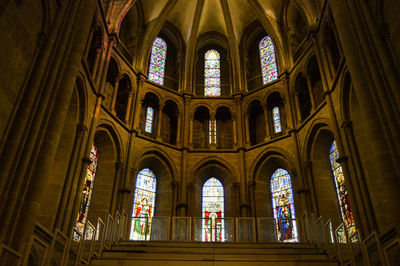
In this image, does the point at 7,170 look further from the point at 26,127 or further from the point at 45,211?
the point at 45,211

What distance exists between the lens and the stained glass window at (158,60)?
23.5 m

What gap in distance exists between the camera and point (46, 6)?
11453 mm

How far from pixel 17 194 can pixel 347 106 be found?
1205 centimetres

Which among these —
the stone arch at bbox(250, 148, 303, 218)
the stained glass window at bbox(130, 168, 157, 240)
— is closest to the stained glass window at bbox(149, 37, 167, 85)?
the stained glass window at bbox(130, 168, 157, 240)

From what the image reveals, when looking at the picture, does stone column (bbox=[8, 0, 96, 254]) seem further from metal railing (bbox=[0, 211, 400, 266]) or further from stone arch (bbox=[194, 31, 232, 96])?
stone arch (bbox=[194, 31, 232, 96])

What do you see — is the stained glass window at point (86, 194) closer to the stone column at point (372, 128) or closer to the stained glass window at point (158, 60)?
the stained glass window at point (158, 60)

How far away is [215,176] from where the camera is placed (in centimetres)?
2188

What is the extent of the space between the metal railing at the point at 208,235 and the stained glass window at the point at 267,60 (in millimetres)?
9183

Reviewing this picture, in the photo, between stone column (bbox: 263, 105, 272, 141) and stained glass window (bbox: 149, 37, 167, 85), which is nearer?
stone column (bbox: 263, 105, 272, 141)

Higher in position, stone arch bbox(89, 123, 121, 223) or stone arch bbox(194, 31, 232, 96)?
stone arch bbox(194, 31, 232, 96)

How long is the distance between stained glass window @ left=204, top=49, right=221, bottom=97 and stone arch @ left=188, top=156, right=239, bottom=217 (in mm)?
4985

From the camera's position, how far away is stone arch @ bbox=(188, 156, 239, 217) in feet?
65.7

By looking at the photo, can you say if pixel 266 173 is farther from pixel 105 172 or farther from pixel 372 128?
pixel 372 128

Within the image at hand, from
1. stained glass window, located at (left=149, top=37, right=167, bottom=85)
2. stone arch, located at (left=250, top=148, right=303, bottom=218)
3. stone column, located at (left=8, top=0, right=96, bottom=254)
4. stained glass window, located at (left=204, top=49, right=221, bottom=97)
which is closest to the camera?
stone column, located at (left=8, top=0, right=96, bottom=254)
